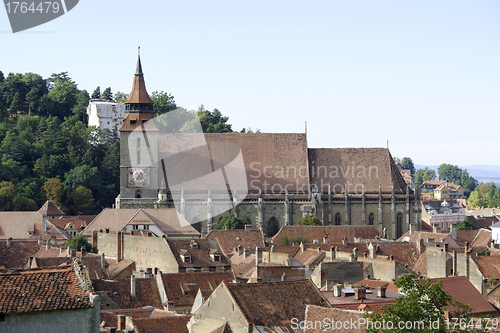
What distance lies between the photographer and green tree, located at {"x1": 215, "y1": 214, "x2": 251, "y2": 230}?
7275 cm

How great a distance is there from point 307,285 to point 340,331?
14.9 feet

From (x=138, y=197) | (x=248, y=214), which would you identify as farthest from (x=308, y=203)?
(x=138, y=197)

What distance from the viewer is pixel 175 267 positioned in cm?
4494

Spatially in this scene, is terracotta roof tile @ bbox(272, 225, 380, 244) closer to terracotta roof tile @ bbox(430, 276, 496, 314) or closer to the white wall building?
terracotta roof tile @ bbox(430, 276, 496, 314)

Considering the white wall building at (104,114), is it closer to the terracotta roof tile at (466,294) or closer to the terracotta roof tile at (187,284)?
the terracotta roof tile at (187,284)

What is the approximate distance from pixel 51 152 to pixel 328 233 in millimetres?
44142

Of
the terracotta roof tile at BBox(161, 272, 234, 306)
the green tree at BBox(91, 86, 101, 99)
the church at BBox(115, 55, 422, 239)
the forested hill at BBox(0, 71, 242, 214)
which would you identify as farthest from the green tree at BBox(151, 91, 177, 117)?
the terracotta roof tile at BBox(161, 272, 234, 306)

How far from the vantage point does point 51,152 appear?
9862 cm

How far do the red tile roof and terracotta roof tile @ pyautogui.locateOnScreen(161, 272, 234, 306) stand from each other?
867 inches

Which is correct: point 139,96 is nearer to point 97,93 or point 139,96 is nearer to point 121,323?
point 121,323

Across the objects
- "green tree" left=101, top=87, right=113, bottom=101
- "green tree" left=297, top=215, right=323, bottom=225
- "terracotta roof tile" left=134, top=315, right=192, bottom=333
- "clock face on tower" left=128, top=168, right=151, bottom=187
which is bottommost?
"terracotta roof tile" left=134, top=315, right=192, bottom=333

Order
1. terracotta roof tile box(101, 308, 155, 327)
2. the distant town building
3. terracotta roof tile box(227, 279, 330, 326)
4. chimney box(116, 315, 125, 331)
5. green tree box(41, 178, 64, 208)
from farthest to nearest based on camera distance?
the distant town building → green tree box(41, 178, 64, 208) → terracotta roof tile box(101, 308, 155, 327) → chimney box(116, 315, 125, 331) → terracotta roof tile box(227, 279, 330, 326)

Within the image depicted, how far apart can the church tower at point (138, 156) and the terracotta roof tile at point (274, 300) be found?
52.0 meters

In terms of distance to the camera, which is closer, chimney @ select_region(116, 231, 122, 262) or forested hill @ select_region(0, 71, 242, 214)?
chimney @ select_region(116, 231, 122, 262)
